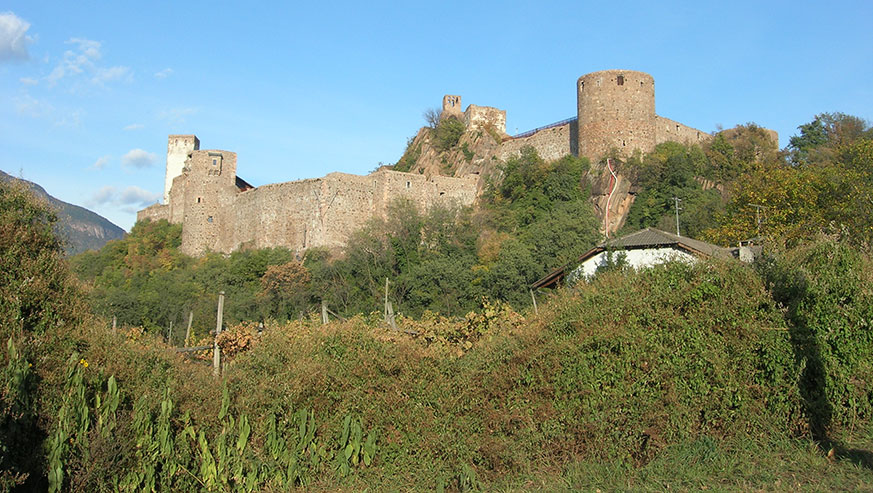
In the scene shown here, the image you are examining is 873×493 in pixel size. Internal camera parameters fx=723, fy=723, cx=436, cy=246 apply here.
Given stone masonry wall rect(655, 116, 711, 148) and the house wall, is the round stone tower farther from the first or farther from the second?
the house wall

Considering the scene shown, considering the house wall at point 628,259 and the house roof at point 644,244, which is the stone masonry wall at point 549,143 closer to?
the house roof at point 644,244

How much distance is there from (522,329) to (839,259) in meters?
4.42

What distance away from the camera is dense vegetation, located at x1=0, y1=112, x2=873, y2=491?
310 inches

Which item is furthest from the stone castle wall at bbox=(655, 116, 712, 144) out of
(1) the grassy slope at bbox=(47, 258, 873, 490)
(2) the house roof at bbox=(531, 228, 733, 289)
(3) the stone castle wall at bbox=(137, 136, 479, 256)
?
(1) the grassy slope at bbox=(47, 258, 873, 490)

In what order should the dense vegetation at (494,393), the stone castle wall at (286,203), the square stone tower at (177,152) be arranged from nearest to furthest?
the dense vegetation at (494,393), the stone castle wall at (286,203), the square stone tower at (177,152)

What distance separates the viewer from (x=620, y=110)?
122ft

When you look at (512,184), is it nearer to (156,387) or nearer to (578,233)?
(578,233)

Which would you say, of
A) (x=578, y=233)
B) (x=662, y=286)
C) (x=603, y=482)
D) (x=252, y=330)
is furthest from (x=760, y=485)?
(x=578, y=233)

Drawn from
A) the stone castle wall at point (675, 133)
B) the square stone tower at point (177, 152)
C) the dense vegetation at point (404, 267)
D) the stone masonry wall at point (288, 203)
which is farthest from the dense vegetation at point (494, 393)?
the square stone tower at point (177, 152)

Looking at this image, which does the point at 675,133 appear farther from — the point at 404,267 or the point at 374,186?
the point at 404,267

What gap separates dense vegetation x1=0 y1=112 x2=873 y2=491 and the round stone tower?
89.5ft

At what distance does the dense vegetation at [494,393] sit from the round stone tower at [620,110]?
2727 centimetres

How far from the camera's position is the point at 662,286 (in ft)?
34.4

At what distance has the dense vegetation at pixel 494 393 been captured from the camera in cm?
787
